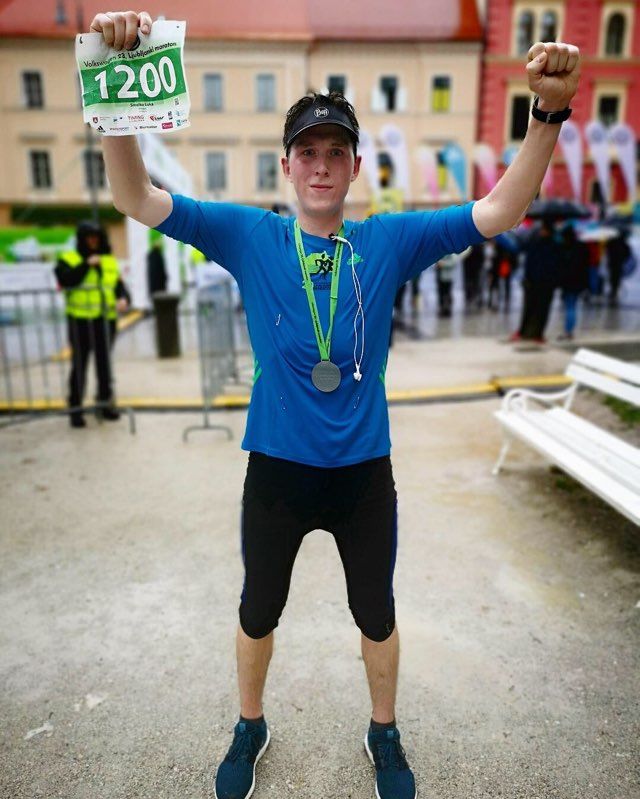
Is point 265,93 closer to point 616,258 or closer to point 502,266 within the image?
point 502,266

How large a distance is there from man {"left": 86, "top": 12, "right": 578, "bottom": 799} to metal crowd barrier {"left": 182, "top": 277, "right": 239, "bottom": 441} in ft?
12.1

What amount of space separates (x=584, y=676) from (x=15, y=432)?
520cm

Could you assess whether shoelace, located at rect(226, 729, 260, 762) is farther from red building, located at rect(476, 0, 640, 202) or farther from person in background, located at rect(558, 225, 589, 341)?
red building, located at rect(476, 0, 640, 202)

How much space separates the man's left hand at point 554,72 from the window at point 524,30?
34.6 metres

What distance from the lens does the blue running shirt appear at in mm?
1967

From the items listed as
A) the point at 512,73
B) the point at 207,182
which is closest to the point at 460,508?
the point at 207,182

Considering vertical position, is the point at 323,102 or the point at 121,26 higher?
the point at 121,26

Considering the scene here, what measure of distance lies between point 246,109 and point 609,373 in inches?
1206

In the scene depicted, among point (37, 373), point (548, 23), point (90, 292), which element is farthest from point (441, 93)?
point (90, 292)

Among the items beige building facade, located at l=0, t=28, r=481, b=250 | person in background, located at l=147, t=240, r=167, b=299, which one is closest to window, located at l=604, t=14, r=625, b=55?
beige building facade, located at l=0, t=28, r=481, b=250

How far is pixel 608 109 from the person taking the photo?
32656mm

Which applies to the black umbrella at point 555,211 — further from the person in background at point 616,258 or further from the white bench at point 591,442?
the white bench at point 591,442

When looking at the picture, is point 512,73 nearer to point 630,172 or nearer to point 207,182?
point 630,172

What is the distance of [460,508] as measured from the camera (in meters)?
4.29
